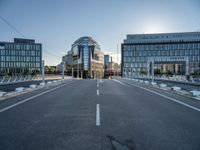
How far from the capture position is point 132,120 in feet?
21.8

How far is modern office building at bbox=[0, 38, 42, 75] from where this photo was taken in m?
109

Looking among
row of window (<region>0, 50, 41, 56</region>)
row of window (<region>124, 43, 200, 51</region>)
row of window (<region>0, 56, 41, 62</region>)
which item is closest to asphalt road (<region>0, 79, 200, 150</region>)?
row of window (<region>0, 50, 41, 56</region>)

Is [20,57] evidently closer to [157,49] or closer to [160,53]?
[157,49]

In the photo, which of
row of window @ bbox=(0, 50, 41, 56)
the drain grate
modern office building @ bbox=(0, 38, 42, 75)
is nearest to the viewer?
the drain grate

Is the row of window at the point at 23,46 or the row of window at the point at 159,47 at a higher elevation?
the row of window at the point at 159,47

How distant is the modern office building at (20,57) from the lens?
109188 mm

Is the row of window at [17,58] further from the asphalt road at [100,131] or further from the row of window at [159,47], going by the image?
the asphalt road at [100,131]

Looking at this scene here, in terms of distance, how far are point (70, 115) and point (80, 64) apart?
370 feet

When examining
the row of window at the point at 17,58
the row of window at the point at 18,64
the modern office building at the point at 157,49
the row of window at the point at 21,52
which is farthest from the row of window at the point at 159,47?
the row of window at the point at 17,58

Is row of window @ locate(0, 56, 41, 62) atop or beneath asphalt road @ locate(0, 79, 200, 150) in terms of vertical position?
atop

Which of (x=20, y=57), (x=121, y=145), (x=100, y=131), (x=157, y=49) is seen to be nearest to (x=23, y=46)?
(x=20, y=57)

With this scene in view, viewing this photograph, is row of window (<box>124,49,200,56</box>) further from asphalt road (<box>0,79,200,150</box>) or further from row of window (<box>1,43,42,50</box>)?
asphalt road (<box>0,79,200,150</box>)

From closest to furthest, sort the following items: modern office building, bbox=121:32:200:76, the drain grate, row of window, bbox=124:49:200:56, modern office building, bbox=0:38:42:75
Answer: the drain grate
modern office building, bbox=0:38:42:75
modern office building, bbox=121:32:200:76
row of window, bbox=124:49:200:56

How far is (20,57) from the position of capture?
112625 mm
